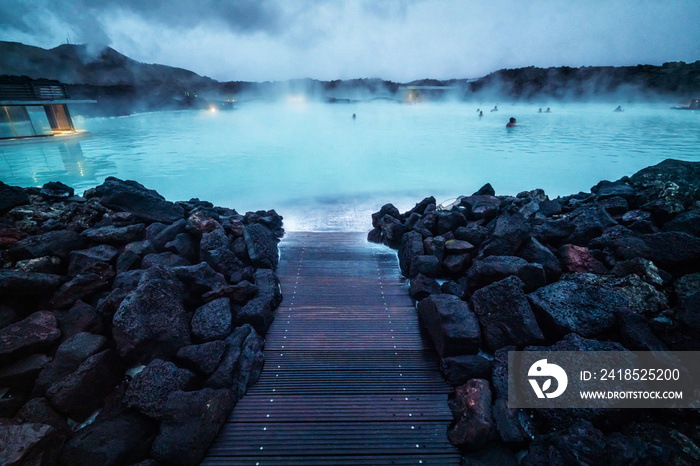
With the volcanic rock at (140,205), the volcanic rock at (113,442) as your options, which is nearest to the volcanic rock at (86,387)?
the volcanic rock at (113,442)

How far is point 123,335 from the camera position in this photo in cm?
217

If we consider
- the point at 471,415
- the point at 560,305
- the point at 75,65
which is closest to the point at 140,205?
the point at 471,415

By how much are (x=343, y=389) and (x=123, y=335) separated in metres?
1.65

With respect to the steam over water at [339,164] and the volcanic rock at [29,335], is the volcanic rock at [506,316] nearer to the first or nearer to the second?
the volcanic rock at [29,335]

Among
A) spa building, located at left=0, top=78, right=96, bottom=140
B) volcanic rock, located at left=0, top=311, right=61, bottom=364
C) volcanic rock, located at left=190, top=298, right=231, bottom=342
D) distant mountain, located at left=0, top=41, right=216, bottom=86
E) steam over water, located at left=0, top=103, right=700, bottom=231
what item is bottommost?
steam over water, located at left=0, top=103, right=700, bottom=231

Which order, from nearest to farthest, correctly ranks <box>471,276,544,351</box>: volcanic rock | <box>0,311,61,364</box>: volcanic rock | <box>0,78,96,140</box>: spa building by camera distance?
<box>0,311,61,364</box>: volcanic rock → <box>471,276,544,351</box>: volcanic rock → <box>0,78,96,140</box>: spa building

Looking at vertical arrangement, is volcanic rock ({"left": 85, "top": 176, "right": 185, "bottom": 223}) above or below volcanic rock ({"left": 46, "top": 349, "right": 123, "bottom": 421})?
above

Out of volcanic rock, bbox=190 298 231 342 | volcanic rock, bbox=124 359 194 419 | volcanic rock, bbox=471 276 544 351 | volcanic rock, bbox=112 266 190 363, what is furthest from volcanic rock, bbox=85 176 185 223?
volcanic rock, bbox=471 276 544 351

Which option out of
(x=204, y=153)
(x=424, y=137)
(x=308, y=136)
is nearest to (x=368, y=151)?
(x=424, y=137)

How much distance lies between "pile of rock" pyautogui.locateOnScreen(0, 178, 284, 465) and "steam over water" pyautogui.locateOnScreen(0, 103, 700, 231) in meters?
3.21

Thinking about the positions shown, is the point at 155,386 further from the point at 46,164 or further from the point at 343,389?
the point at 46,164

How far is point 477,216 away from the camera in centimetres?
420

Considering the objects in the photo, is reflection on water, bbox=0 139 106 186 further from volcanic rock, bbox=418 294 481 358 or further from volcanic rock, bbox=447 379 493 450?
volcanic rock, bbox=447 379 493 450

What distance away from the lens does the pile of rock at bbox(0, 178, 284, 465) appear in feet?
5.81
